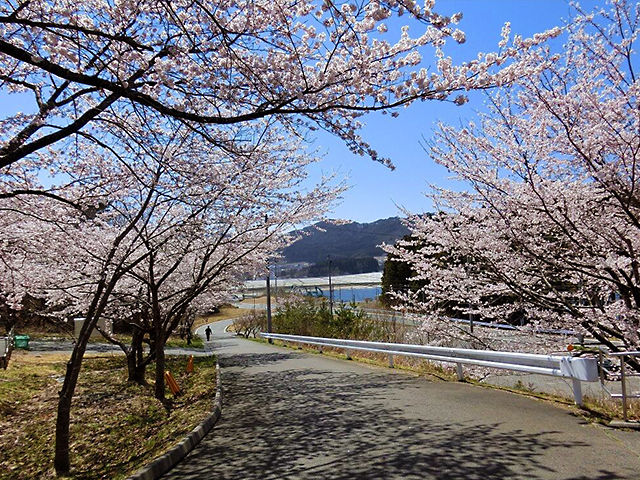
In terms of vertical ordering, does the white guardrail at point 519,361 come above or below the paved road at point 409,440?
above

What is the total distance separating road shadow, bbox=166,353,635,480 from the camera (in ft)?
15.4

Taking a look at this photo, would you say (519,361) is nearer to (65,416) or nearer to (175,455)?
(175,455)

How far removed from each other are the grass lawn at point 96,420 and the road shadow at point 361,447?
3.03 feet

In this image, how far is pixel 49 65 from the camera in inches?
169

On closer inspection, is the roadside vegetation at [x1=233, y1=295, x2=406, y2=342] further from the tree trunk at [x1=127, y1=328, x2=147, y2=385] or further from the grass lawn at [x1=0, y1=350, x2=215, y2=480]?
the tree trunk at [x1=127, y1=328, x2=147, y2=385]

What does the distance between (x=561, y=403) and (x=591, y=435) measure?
206 centimetres

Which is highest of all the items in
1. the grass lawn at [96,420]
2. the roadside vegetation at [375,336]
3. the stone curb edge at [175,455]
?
the roadside vegetation at [375,336]

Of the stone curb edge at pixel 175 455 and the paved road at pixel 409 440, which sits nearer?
the paved road at pixel 409 440

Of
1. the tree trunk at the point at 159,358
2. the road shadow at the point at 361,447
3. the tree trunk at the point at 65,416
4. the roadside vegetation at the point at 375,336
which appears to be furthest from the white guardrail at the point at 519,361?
the tree trunk at the point at 65,416

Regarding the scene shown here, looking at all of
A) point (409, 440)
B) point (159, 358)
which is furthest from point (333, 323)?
point (409, 440)

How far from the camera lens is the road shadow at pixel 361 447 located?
185 inches

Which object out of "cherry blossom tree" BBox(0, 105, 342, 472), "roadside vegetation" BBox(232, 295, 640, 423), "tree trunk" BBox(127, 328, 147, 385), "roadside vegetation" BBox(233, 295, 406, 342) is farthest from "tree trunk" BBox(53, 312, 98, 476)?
"roadside vegetation" BBox(233, 295, 406, 342)

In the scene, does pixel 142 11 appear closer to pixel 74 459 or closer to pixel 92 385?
pixel 74 459

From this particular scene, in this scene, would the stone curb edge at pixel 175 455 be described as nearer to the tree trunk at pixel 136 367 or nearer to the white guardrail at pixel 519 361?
the white guardrail at pixel 519 361
